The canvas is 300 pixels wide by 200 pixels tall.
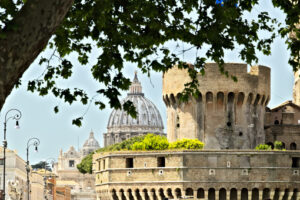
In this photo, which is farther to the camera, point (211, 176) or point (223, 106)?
point (223, 106)

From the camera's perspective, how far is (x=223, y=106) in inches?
2468

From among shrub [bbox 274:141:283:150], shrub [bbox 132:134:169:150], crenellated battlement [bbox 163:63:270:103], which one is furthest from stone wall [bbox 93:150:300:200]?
crenellated battlement [bbox 163:63:270:103]

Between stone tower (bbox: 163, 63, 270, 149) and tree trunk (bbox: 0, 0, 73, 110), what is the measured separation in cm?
5084

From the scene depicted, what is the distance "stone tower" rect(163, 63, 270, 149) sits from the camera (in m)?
62.1

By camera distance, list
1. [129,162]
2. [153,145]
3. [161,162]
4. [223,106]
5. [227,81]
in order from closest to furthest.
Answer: [161,162]
[129,162]
[153,145]
[227,81]
[223,106]

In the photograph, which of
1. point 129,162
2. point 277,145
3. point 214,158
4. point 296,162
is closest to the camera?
point 214,158

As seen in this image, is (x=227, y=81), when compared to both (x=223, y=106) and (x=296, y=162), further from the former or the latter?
(x=296, y=162)

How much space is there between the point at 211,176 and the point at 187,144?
478cm

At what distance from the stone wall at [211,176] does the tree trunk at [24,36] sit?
46.4 m

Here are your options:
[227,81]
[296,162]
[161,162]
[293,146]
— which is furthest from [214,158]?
[293,146]

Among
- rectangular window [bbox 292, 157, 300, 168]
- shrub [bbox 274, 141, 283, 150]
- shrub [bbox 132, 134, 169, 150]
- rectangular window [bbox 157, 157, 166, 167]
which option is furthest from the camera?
A: shrub [bbox 274, 141, 283, 150]

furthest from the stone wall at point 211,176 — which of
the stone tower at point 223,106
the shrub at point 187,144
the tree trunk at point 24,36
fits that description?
the tree trunk at point 24,36

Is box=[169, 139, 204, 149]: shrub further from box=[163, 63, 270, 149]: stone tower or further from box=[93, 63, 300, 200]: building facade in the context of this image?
box=[163, 63, 270, 149]: stone tower

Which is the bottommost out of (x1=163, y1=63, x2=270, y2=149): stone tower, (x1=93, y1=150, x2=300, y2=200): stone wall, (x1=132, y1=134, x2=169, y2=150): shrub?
(x1=93, y1=150, x2=300, y2=200): stone wall
